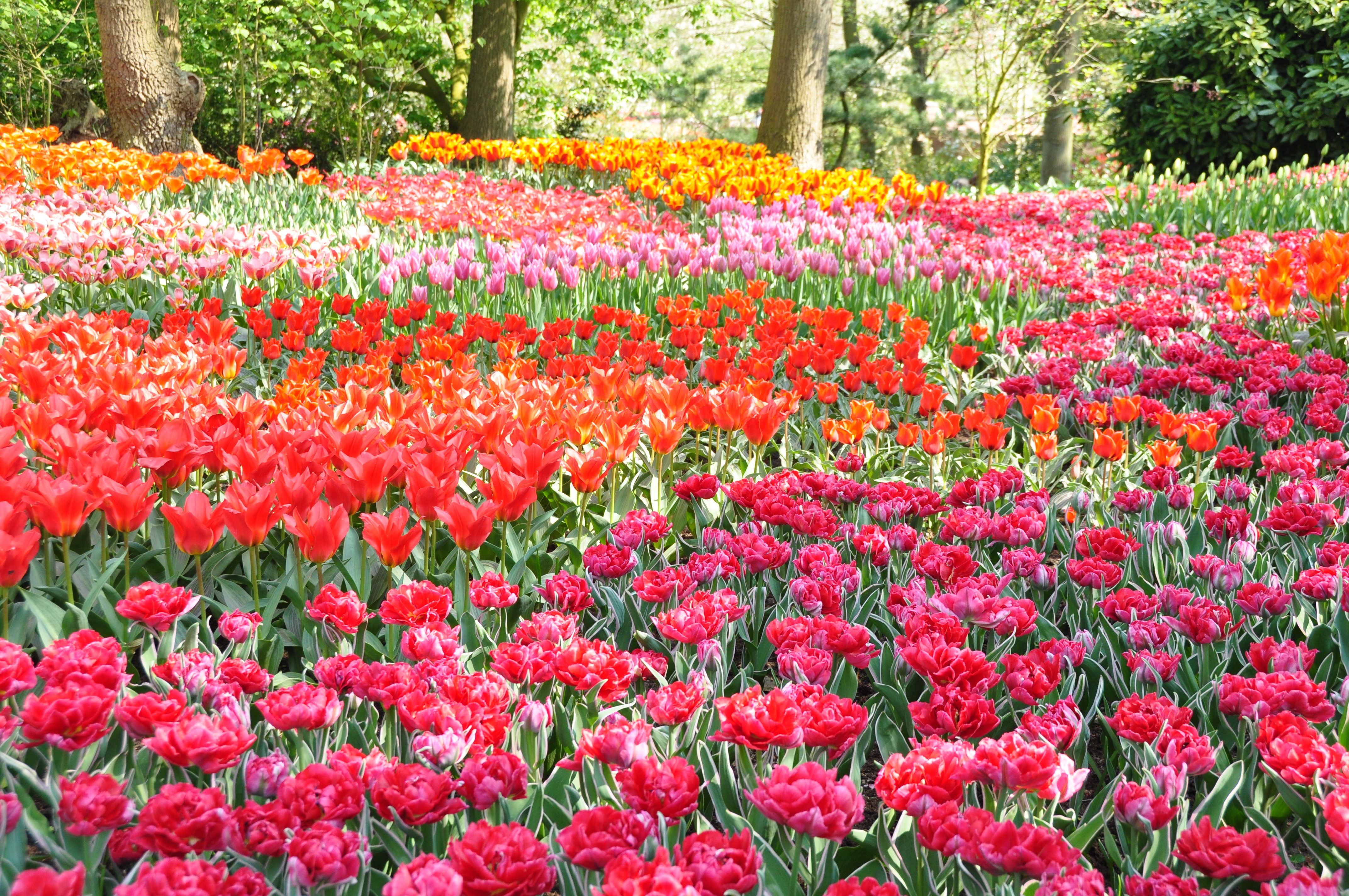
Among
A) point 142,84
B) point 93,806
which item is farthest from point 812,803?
point 142,84

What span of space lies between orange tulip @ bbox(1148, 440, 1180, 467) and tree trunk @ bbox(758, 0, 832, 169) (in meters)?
10.3

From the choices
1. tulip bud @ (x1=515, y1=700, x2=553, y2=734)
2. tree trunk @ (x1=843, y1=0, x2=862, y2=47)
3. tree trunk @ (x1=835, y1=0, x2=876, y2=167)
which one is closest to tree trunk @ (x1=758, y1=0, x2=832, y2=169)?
tree trunk @ (x1=835, y1=0, x2=876, y2=167)

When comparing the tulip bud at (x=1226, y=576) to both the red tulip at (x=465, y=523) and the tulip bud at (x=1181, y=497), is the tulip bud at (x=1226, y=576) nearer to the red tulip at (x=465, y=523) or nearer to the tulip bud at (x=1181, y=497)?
the tulip bud at (x=1181, y=497)

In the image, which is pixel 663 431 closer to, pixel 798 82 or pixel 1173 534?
pixel 1173 534

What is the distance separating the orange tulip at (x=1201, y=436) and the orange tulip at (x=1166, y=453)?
0.16ft

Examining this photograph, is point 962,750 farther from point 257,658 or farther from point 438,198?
point 438,198

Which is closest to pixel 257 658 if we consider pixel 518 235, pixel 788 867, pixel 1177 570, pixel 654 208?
pixel 788 867

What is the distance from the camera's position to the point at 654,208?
9.39 meters

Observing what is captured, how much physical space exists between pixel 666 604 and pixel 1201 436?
59.3 inches

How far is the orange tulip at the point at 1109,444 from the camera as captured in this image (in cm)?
263

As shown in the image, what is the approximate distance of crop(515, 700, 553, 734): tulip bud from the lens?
1.53 metres

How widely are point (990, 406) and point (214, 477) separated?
2161mm

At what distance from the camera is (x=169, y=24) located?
1216 cm

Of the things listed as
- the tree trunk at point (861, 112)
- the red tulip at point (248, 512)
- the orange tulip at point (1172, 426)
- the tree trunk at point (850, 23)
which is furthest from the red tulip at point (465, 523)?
the tree trunk at point (850, 23)
